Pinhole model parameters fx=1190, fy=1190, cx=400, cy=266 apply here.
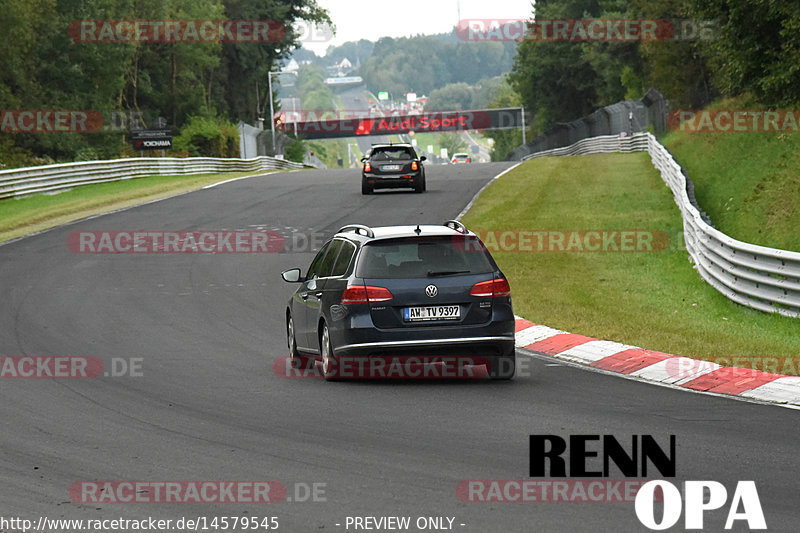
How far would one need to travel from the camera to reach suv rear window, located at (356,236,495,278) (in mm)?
11094

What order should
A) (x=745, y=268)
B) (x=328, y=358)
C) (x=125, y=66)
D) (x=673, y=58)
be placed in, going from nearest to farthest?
(x=328, y=358) < (x=745, y=268) < (x=673, y=58) < (x=125, y=66)

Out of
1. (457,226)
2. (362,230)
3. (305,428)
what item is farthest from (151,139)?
(305,428)

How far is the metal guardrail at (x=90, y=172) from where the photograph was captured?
37.3 m

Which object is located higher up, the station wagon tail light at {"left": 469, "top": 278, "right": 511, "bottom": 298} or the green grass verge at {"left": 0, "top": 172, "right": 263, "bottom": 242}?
the station wagon tail light at {"left": 469, "top": 278, "right": 511, "bottom": 298}

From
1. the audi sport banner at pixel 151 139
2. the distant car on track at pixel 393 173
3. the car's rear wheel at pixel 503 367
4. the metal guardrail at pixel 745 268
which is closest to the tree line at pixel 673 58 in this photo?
the metal guardrail at pixel 745 268

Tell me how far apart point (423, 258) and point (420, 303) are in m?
0.51

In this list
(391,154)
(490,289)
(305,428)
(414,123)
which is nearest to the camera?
(305,428)

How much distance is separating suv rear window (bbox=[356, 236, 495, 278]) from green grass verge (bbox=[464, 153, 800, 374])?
2567 millimetres

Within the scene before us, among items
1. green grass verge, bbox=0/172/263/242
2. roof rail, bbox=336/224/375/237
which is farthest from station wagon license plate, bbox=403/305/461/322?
green grass verge, bbox=0/172/263/242

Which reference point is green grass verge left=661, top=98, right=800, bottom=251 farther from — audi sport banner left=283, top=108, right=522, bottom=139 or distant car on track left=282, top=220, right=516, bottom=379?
audi sport banner left=283, top=108, right=522, bottom=139

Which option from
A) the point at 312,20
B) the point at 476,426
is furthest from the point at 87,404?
the point at 312,20

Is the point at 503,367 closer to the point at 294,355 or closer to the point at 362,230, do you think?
the point at 362,230

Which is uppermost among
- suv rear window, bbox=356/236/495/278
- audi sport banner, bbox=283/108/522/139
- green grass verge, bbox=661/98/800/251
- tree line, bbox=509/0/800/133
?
tree line, bbox=509/0/800/133

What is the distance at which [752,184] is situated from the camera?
84.5ft
